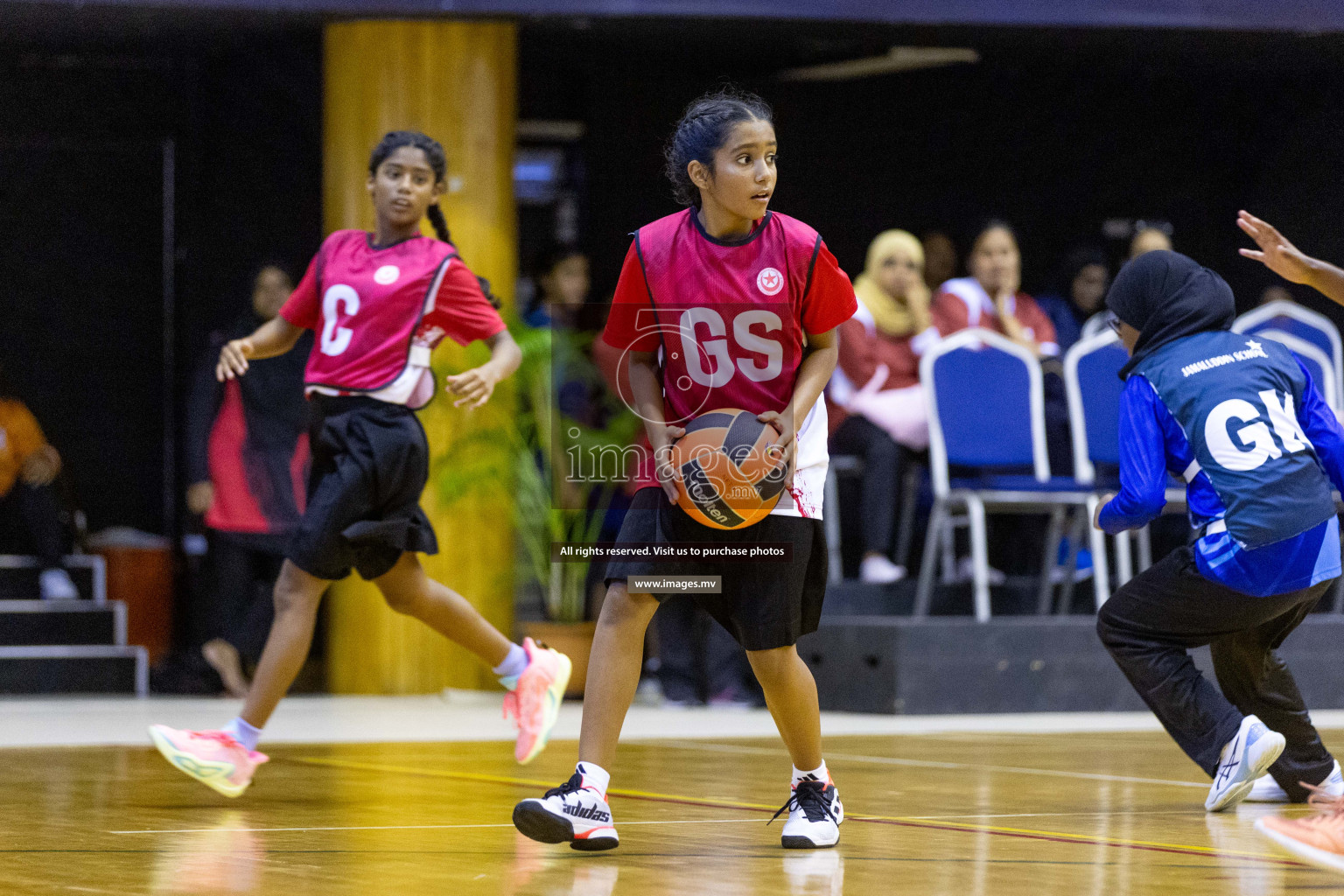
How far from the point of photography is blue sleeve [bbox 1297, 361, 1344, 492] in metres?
4.26

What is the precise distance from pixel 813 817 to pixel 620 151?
7.94m

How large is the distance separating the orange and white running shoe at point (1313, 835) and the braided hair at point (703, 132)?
1523 millimetres

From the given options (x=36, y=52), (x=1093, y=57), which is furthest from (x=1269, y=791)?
(x=36, y=52)

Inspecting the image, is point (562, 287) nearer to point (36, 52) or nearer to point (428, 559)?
point (428, 559)

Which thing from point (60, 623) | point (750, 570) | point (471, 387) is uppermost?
point (471, 387)

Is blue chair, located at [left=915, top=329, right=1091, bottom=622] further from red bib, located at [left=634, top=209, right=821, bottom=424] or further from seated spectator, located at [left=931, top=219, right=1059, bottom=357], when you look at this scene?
red bib, located at [left=634, top=209, right=821, bottom=424]

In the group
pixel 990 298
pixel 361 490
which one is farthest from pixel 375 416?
pixel 990 298

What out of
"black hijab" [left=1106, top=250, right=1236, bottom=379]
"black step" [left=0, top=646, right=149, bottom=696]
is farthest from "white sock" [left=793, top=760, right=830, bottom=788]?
"black step" [left=0, top=646, right=149, bottom=696]

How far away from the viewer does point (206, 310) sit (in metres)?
10.0

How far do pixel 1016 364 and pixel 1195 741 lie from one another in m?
3.63

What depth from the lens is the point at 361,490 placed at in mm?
4621

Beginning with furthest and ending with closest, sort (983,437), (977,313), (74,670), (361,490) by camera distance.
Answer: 1. (74,670)
2. (977,313)
3. (983,437)
4. (361,490)

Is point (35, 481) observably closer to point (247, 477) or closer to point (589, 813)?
point (247, 477)

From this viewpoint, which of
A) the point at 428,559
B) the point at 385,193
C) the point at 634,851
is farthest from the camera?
the point at 428,559
